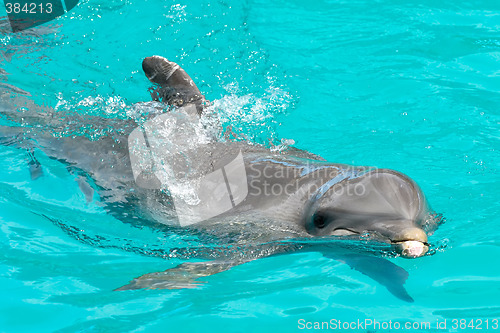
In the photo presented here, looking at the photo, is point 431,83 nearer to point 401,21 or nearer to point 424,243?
point 401,21

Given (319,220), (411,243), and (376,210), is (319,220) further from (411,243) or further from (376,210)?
(411,243)

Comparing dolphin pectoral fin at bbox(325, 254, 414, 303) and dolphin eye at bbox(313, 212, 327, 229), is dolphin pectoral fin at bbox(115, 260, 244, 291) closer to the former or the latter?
dolphin eye at bbox(313, 212, 327, 229)

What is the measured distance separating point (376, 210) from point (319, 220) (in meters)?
0.53

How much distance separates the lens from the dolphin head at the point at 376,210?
437 cm

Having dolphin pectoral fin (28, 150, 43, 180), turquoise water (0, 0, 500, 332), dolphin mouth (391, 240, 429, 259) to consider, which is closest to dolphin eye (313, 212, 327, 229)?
turquoise water (0, 0, 500, 332)

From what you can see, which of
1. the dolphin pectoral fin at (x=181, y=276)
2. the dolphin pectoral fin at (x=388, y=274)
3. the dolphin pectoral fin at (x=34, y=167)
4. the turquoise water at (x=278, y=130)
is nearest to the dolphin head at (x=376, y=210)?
the dolphin pectoral fin at (x=388, y=274)

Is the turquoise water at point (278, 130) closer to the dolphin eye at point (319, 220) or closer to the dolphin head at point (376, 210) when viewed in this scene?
the dolphin eye at point (319, 220)

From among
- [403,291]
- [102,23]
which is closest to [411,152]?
[403,291]

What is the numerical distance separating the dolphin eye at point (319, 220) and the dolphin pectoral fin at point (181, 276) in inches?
33.4

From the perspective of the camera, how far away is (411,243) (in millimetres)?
4246

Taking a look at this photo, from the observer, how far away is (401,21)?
33.3 ft

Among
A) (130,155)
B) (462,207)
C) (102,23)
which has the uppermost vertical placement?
(102,23)

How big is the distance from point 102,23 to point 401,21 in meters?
5.06

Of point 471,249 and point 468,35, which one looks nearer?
point 471,249
